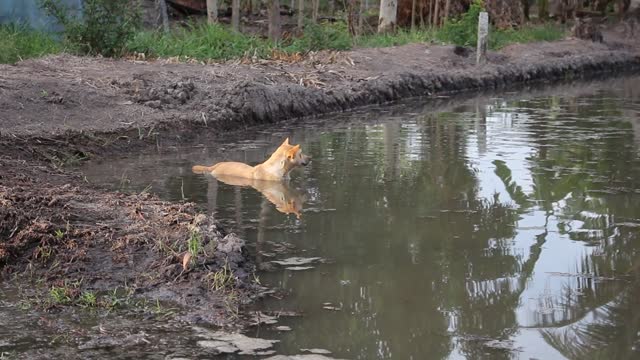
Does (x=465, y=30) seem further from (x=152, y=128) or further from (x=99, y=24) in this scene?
(x=152, y=128)

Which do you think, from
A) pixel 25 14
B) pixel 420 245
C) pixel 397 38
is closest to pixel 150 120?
pixel 420 245

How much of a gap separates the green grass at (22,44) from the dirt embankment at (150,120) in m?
0.49

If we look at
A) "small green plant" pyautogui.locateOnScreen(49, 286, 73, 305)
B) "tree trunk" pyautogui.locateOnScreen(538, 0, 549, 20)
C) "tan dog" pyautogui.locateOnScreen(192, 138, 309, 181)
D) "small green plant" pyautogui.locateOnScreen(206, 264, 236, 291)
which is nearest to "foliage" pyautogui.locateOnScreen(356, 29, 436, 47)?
"tree trunk" pyautogui.locateOnScreen(538, 0, 549, 20)

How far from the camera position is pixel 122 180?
34.2 feet

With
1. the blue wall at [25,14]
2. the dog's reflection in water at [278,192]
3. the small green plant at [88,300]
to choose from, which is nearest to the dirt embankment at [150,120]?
the small green plant at [88,300]

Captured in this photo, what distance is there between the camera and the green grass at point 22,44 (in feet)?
47.7

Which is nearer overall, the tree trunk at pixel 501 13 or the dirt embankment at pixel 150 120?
the dirt embankment at pixel 150 120

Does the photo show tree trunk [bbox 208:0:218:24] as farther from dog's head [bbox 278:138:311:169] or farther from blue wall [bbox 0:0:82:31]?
dog's head [bbox 278:138:311:169]

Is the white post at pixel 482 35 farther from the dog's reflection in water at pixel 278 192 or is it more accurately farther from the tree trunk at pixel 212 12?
the dog's reflection in water at pixel 278 192

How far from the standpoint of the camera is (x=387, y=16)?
25328 mm

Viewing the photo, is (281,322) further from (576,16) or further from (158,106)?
(576,16)

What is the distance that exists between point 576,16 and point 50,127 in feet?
88.2

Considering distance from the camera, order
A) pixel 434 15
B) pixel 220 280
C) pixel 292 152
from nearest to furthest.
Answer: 1. pixel 220 280
2. pixel 292 152
3. pixel 434 15

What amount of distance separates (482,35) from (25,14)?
34.1 feet
